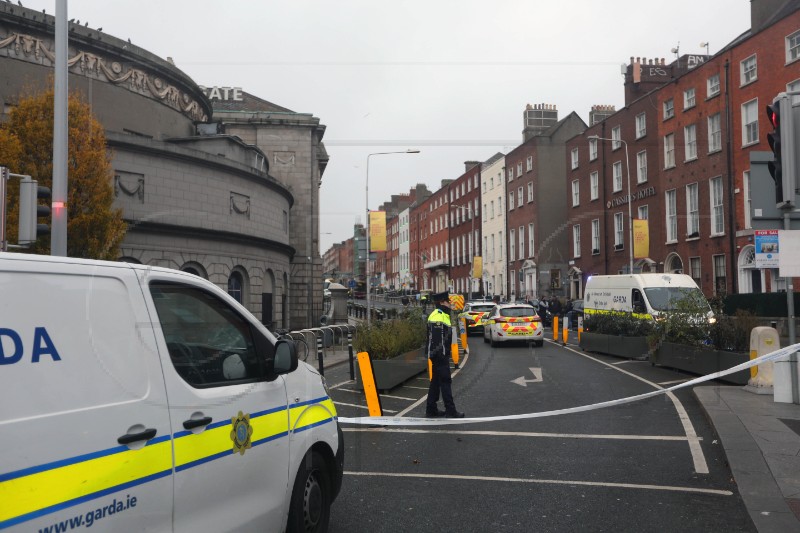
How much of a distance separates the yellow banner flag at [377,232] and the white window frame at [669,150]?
16.3 meters

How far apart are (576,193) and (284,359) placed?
47.5 metres

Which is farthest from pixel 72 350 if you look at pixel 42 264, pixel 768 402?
pixel 768 402

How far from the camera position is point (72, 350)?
2.86 meters

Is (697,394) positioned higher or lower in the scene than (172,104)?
lower

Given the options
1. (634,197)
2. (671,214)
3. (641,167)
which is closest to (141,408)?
(671,214)

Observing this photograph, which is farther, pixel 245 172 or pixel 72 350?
pixel 245 172

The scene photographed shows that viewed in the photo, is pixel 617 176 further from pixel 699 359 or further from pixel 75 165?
pixel 75 165

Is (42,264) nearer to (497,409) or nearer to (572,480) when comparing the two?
(572,480)

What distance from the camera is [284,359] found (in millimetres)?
4250

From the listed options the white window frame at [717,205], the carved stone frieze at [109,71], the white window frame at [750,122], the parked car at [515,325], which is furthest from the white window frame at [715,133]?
the carved stone frieze at [109,71]

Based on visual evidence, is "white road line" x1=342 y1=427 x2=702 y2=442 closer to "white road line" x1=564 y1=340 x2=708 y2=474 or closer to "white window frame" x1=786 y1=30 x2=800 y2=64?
"white road line" x1=564 y1=340 x2=708 y2=474

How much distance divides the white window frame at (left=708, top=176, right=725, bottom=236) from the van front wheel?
32.0 meters

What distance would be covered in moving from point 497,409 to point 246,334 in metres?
7.20

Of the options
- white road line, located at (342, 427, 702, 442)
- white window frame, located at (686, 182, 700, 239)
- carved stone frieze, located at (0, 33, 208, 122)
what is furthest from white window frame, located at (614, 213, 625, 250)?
white road line, located at (342, 427, 702, 442)
